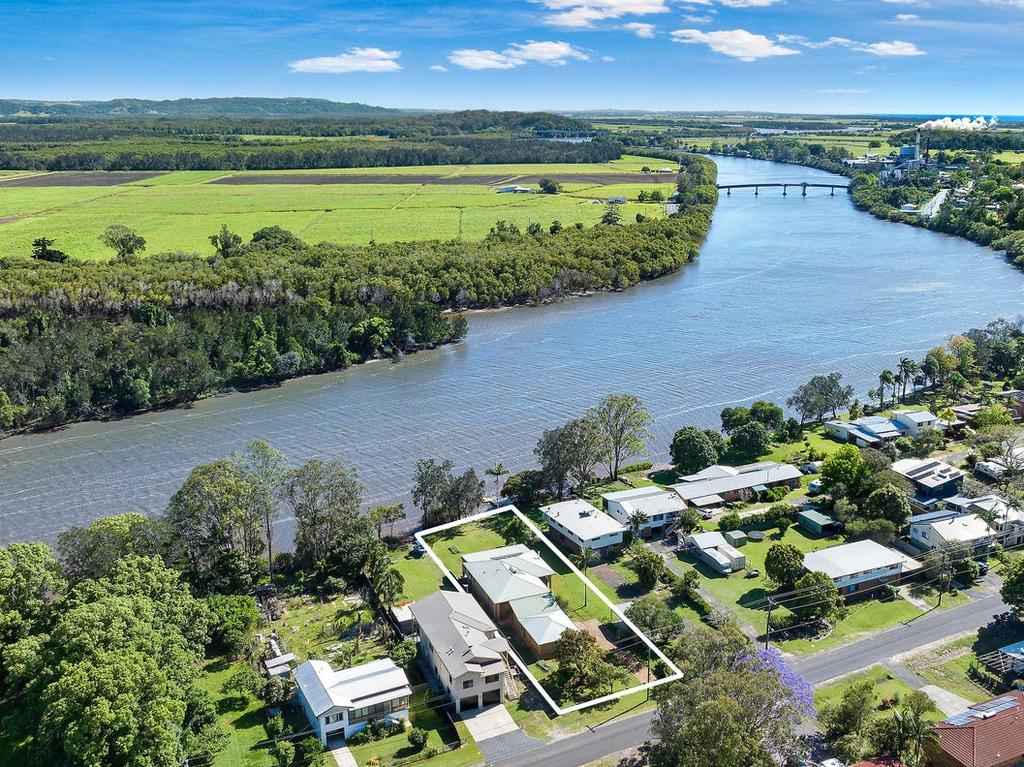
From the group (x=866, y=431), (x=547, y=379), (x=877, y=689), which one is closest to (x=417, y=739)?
(x=877, y=689)

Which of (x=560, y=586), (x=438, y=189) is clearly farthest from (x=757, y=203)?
(x=560, y=586)

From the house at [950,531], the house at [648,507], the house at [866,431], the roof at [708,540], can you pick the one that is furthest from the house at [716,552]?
the house at [866,431]

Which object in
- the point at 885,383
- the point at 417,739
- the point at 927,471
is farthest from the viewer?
the point at 885,383

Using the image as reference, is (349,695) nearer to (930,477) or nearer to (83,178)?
(930,477)

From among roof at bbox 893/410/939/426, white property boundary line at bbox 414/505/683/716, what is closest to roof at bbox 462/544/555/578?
white property boundary line at bbox 414/505/683/716

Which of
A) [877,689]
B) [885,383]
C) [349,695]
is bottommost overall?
[877,689]

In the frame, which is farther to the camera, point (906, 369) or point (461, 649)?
point (906, 369)

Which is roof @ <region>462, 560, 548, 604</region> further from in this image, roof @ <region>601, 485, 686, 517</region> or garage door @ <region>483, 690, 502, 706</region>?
roof @ <region>601, 485, 686, 517</region>
